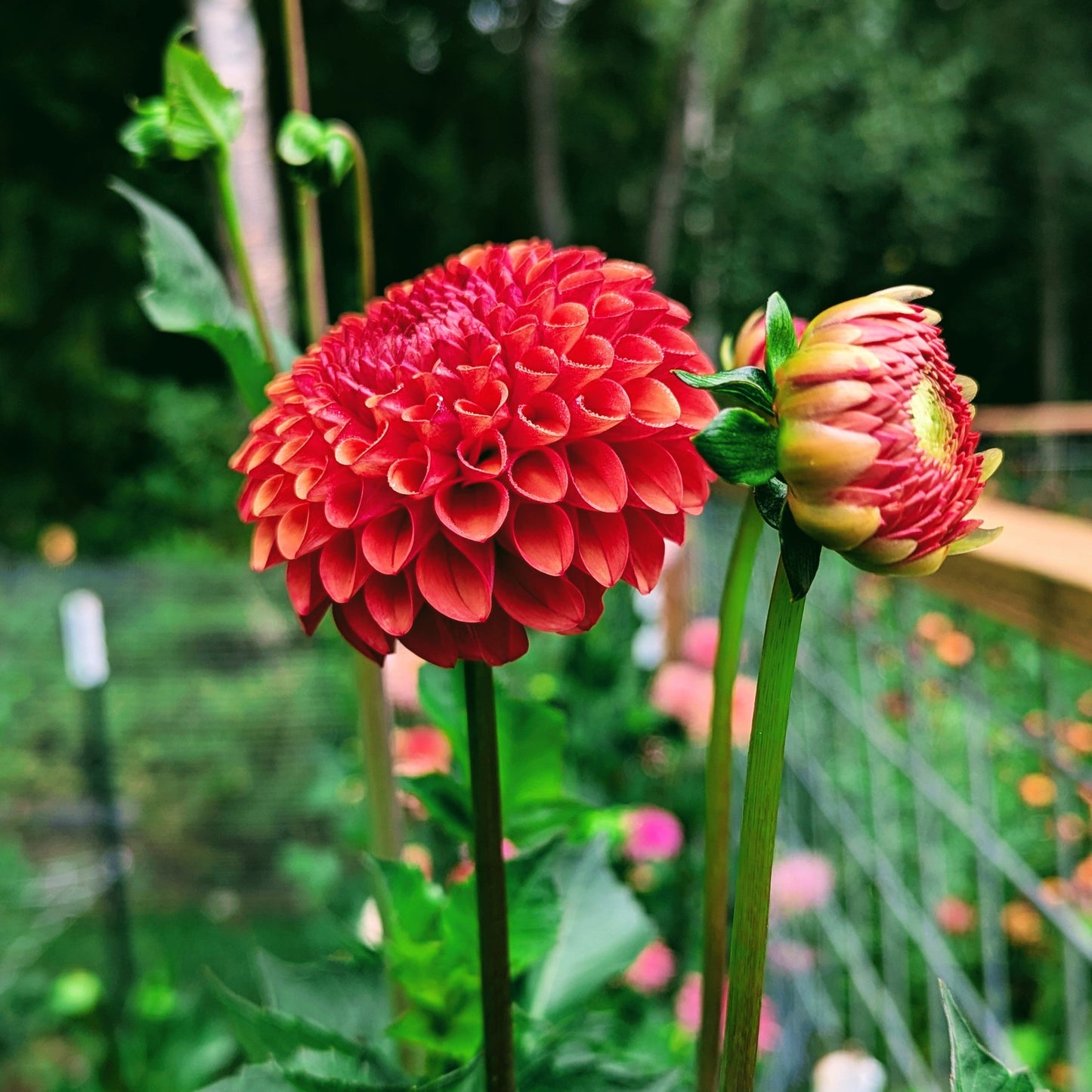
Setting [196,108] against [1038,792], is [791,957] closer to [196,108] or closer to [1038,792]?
[1038,792]

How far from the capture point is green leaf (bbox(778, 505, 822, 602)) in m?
0.20

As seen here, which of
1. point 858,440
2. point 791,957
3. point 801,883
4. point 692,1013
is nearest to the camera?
point 858,440

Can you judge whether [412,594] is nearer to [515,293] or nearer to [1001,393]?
[515,293]

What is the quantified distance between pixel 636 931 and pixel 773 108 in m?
7.54

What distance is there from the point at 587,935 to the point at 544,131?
15.8 ft

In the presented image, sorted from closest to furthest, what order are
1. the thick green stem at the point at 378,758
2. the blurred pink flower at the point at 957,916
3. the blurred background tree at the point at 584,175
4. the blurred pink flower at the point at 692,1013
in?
the thick green stem at the point at 378,758
the blurred pink flower at the point at 692,1013
the blurred pink flower at the point at 957,916
the blurred background tree at the point at 584,175

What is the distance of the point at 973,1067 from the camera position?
0.21 m

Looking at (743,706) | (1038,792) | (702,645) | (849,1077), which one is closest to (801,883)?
(743,706)

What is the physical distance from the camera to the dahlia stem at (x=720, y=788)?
260mm

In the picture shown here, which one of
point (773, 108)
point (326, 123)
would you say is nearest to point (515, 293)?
point (326, 123)

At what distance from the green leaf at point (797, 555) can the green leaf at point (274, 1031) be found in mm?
208

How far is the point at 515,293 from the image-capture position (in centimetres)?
26

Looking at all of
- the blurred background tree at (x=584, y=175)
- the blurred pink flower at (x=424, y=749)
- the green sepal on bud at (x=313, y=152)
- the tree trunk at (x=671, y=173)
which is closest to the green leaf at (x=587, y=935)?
the green sepal on bud at (x=313, y=152)

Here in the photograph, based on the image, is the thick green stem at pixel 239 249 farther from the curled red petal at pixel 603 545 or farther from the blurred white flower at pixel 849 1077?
the blurred white flower at pixel 849 1077
